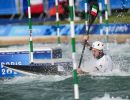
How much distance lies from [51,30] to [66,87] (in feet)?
36.4

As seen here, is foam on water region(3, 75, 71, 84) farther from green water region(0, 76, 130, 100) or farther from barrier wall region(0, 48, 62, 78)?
barrier wall region(0, 48, 62, 78)

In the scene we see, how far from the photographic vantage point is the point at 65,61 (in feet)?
51.8

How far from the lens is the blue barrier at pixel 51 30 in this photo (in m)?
24.4

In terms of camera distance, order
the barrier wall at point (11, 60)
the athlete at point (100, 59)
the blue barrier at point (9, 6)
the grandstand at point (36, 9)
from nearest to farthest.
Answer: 1. the athlete at point (100, 59)
2. the barrier wall at point (11, 60)
3. the grandstand at point (36, 9)
4. the blue barrier at point (9, 6)

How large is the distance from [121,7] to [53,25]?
310 centimetres

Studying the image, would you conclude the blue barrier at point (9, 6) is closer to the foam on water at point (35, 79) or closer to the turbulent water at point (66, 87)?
the turbulent water at point (66, 87)

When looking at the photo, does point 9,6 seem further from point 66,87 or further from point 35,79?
point 66,87

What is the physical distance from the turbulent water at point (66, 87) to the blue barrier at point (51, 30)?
292 inches

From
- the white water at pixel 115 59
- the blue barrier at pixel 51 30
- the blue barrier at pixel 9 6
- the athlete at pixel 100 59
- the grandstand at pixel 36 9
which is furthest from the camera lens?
the blue barrier at pixel 9 6

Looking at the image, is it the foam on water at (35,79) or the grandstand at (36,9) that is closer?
the foam on water at (35,79)

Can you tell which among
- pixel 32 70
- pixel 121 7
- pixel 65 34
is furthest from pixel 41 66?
pixel 121 7

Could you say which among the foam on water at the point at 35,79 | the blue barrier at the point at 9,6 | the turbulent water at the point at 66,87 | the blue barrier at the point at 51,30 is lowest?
the blue barrier at the point at 51,30

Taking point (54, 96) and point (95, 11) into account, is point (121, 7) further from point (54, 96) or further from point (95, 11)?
point (54, 96)

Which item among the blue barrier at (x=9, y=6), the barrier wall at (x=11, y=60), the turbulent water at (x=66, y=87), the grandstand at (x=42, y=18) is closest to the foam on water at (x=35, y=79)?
the turbulent water at (x=66, y=87)
